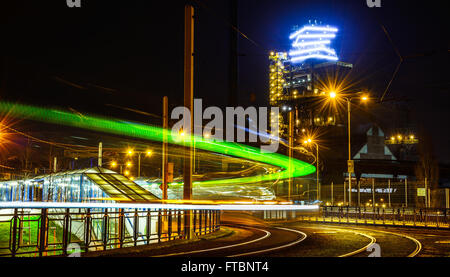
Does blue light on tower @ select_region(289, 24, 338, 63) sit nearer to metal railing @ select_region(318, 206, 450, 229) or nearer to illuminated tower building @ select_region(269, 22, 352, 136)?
illuminated tower building @ select_region(269, 22, 352, 136)

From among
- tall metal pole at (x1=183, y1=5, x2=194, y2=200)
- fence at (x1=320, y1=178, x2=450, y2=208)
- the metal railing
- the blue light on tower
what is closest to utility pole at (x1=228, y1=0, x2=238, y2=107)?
the metal railing

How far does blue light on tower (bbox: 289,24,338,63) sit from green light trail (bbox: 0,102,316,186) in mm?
85111

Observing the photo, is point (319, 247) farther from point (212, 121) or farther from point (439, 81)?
point (212, 121)

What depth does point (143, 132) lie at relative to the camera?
47.3 metres

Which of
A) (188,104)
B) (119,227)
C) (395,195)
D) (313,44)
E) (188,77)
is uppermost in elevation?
(313,44)

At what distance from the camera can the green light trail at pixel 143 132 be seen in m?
34.1

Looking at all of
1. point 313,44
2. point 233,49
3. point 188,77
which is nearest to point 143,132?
point 233,49

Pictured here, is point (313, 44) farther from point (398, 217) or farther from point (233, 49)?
point (398, 217)

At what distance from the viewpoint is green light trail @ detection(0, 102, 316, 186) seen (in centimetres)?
3409

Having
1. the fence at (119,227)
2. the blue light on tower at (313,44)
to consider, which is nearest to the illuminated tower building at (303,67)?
the blue light on tower at (313,44)

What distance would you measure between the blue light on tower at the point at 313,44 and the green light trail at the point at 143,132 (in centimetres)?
8511

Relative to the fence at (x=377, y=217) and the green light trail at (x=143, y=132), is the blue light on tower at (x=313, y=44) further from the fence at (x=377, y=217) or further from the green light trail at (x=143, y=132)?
the fence at (x=377, y=217)

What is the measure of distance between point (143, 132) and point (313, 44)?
90.0 metres
